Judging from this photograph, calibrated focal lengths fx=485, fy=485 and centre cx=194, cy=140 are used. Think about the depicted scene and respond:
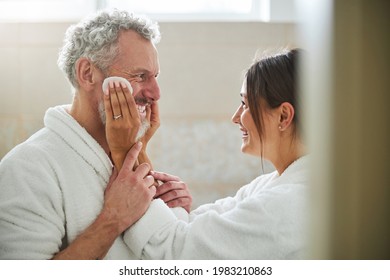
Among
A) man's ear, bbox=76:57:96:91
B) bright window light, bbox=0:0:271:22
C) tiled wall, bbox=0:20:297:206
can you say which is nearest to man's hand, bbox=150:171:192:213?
man's ear, bbox=76:57:96:91

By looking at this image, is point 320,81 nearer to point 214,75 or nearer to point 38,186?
point 38,186

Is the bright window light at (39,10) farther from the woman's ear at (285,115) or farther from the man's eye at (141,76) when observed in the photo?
the woman's ear at (285,115)

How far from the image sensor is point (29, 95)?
1313mm

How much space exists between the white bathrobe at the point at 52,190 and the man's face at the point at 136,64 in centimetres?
10

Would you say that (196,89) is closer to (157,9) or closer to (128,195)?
(157,9)

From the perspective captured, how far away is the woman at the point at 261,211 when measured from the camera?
80 cm

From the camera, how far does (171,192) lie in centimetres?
96

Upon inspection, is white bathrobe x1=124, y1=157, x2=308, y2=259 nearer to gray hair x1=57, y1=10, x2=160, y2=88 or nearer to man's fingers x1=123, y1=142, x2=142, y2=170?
man's fingers x1=123, y1=142, x2=142, y2=170

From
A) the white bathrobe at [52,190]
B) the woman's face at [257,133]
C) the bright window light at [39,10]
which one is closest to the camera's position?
the white bathrobe at [52,190]

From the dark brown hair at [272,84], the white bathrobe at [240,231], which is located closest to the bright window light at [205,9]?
the dark brown hair at [272,84]

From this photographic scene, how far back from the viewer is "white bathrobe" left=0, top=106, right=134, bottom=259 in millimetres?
796

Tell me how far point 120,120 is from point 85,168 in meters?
0.11

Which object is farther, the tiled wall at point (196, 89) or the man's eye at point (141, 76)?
the tiled wall at point (196, 89)

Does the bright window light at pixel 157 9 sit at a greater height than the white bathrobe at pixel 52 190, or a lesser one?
greater
